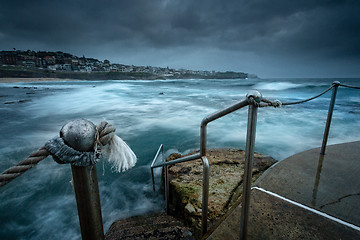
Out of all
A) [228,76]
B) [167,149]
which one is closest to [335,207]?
[167,149]

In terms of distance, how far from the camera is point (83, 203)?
3.33 ft

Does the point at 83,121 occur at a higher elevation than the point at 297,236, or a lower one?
higher

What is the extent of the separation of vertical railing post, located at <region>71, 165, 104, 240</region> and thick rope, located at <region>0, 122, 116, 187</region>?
0.16 m

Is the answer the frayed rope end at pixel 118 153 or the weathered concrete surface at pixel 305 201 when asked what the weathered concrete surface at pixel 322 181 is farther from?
the frayed rope end at pixel 118 153

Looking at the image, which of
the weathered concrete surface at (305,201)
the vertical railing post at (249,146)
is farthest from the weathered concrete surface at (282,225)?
the vertical railing post at (249,146)

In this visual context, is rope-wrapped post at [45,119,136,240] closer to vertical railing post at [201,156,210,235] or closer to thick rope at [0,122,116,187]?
thick rope at [0,122,116,187]

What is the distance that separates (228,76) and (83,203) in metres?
170

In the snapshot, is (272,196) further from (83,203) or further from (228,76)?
(228,76)

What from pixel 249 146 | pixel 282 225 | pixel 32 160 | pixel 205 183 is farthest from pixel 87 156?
pixel 282 225

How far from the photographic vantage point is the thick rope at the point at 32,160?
82cm

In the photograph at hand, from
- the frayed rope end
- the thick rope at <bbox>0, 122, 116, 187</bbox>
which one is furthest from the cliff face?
the thick rope at <bbox>0, 122, 116, 187</bbox>

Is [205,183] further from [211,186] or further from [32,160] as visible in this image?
[211,186]

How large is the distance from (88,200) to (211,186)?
7.33 ft

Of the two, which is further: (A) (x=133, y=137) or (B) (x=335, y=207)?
(A) (x=133, y=137)
